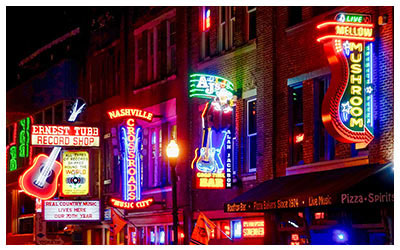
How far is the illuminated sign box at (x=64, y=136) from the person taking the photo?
98.3 ft

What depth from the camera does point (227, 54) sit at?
86.2 feet

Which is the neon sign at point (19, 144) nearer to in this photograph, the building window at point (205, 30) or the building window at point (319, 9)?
the building window at point (205, 30)

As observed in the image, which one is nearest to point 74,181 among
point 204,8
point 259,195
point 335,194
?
point 204,8

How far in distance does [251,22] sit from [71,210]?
10613mm

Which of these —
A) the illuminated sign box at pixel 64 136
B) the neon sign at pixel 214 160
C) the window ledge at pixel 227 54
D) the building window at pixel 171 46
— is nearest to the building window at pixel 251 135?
the neon sign at pixel 214 160

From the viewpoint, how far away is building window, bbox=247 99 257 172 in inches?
976

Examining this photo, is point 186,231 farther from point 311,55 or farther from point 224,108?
point 311,55

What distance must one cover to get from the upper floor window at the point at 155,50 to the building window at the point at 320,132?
8.83 meters

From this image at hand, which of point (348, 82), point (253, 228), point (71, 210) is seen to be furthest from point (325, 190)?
point (71, 210)

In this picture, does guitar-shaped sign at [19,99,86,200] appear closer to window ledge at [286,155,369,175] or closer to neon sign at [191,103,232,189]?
neon sign at [191,103,232,189]

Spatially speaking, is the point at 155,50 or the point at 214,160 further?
the point at 155,50

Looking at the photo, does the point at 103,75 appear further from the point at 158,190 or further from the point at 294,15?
the point at 294,15

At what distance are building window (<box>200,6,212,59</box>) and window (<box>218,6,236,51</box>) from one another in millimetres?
759

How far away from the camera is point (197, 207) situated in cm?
2744
